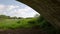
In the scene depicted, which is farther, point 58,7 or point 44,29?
point 44,29

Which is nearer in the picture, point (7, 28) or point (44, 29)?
point (44, 29)

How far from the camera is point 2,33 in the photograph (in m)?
7.78

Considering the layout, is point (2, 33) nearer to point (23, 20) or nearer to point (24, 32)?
point (24, 32)

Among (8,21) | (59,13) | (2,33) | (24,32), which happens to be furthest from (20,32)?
(59,13)

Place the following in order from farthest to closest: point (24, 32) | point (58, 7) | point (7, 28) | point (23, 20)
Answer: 1. point (23, 20)
2. point (7, 28)
3. point (24, 32)
4. point (58, 7)

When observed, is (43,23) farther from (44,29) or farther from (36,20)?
(36,20)

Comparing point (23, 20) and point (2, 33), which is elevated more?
point (23, 20)

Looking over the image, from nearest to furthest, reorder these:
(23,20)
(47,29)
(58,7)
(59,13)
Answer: (58,7) → (59,13) → (47,29) → (23,20)

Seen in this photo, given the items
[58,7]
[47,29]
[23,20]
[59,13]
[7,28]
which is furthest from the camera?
[23,20]

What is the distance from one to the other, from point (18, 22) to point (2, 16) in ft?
2.35

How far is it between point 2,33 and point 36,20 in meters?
1.51

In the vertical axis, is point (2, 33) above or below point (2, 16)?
below

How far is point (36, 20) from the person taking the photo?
8.48m

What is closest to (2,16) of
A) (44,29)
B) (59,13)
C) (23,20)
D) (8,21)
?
(8,21)
